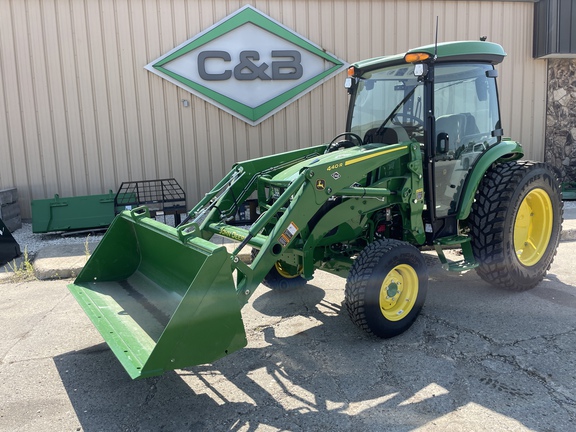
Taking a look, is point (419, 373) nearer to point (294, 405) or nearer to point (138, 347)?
point (294, 405)

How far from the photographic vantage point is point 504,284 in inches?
206

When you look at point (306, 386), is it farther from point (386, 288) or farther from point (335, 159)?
point (335, 159)

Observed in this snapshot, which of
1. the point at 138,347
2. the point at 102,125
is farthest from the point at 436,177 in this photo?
the point at 102,125

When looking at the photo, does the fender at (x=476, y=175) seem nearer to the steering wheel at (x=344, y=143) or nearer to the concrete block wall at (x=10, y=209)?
the steering wheel at (x=344, y=143)

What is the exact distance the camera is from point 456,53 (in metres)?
4.77

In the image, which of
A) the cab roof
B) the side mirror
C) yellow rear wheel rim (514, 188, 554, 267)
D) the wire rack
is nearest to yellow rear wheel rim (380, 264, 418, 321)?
the side mirror

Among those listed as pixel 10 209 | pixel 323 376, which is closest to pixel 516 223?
pixel 323 376

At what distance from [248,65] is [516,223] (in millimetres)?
5732

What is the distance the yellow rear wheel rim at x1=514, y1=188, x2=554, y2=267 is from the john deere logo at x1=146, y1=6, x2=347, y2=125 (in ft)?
17.2

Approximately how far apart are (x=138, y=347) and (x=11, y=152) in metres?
7.16

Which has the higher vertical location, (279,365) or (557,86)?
(557,86)

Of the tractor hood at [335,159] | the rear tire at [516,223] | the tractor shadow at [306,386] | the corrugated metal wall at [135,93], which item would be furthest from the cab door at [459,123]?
the corrugated metal wall at [135,93]

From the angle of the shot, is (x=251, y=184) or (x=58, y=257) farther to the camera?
(x=58, y=257)

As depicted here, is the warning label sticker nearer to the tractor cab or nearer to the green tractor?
the green tractor
